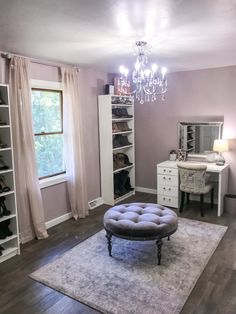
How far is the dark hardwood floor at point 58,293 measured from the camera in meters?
2.28

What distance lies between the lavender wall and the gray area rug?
1.92m

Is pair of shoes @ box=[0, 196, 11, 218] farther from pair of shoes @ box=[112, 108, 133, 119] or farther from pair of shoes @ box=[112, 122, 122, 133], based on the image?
pair of shoes @ box=[112, 108, 133, 119]

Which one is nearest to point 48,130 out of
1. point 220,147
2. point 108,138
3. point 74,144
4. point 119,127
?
point 74,144

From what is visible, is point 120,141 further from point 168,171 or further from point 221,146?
point 221,146

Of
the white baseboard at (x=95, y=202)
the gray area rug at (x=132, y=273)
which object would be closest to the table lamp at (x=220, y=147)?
the gray area rug at (x=132, y=273)

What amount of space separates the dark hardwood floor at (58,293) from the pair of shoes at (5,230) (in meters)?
0.28

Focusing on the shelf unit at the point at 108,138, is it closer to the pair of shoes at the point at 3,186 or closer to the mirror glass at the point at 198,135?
the mirror glass at the point at 198,135

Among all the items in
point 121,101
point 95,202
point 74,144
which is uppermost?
point 121,101

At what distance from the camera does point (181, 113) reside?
4980 mm

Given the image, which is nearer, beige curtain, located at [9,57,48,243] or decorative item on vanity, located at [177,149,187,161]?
beige curtain, located at [9,57,48,243]

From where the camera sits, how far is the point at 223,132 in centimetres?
457

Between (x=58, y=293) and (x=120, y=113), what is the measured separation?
3.35m

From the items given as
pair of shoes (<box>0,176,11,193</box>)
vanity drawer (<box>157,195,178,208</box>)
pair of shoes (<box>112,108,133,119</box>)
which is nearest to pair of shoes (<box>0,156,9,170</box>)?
pair of shoes (<box>0,176,11,193</box>)

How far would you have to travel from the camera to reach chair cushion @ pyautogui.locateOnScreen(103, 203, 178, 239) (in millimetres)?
2812
